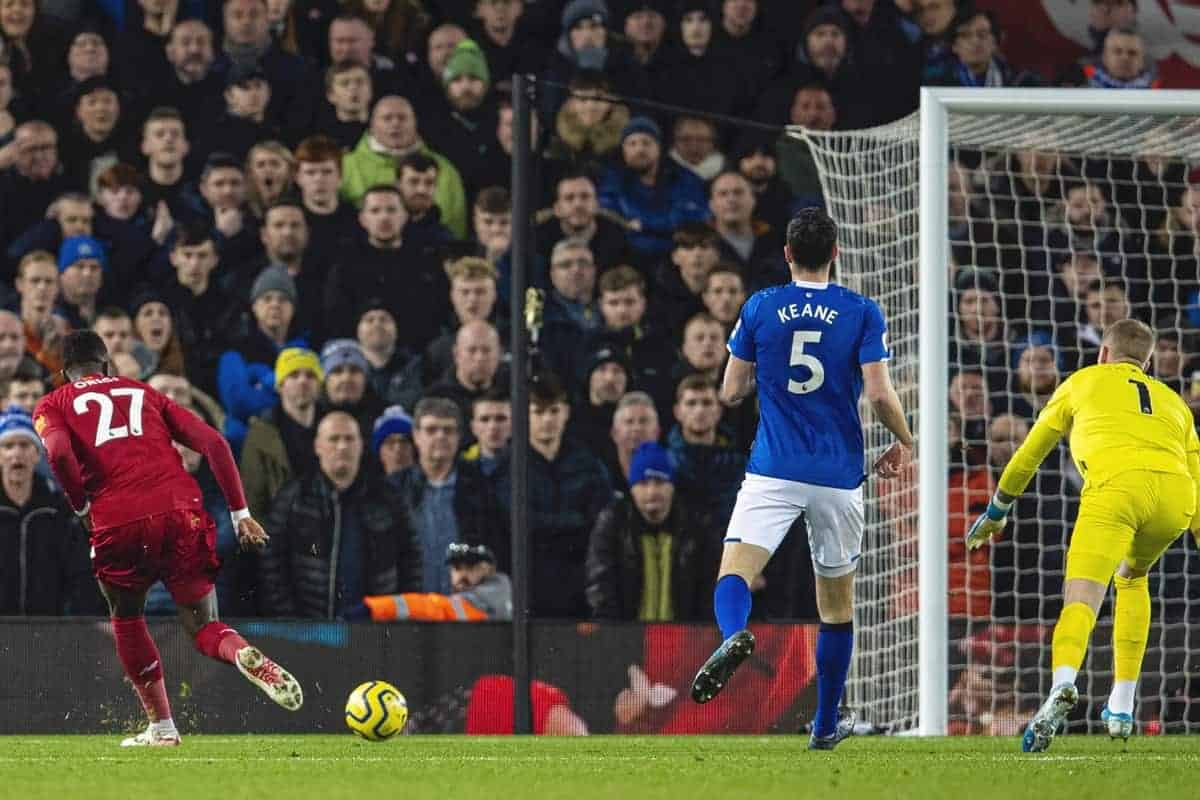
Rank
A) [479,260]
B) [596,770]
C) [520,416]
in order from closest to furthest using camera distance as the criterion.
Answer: [596,770]
[520,416]
[479,260]

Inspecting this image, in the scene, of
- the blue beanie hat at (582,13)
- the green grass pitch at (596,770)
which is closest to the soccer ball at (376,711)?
the green grass pitch at (596,770)

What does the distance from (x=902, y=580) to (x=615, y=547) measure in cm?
140

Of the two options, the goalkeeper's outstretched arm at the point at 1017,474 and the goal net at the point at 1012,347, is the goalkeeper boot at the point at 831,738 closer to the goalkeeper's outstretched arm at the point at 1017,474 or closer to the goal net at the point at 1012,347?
the goalkeeper's outstretched arm at the point at 1017,474

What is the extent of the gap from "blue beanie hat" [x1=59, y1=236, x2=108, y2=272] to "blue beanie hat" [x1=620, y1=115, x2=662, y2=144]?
289 cm

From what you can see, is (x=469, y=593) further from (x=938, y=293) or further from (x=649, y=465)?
(x=938, y=293)

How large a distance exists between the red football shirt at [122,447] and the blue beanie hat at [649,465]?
2.62 meters

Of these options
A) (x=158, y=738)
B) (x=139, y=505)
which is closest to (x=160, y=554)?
(x=139, y=505)

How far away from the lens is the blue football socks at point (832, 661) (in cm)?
745

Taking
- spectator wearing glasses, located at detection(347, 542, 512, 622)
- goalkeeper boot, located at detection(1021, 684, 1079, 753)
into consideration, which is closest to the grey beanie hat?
spectator wearing glasses, located at detection(347, 542, 512, 622)

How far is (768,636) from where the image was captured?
9.86 m

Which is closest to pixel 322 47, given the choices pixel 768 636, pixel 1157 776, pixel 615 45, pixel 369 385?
pixel 615 45

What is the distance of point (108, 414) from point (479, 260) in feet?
11.4

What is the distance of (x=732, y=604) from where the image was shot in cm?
703

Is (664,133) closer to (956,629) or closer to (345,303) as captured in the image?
(345,303)
